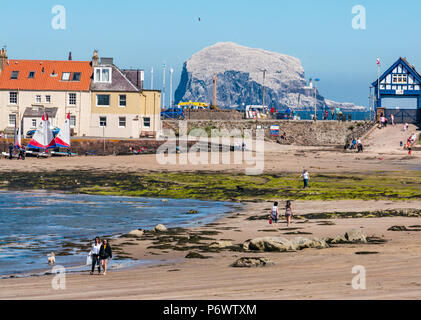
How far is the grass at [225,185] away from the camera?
45.0 metres

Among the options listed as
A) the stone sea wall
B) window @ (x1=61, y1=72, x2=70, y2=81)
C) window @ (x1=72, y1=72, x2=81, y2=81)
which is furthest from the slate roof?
the stone sea wall

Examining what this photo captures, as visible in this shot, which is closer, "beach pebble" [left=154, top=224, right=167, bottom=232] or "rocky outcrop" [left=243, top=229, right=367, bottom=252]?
"rocky outcrop" [left=243, top=229, right=367, bottom=252]

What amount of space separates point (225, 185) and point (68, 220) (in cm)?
1680

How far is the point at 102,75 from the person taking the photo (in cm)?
→ 8444

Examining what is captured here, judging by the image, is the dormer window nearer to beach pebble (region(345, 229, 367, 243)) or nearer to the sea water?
the sea water

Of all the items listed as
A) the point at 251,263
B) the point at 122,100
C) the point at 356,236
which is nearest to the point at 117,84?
the point at 122,100

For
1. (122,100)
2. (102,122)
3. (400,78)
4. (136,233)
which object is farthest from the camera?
(400,78)

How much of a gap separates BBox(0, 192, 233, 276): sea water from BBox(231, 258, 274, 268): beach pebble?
427 cm

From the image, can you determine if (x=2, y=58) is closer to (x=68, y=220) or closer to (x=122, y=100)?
(x=122, y=100)

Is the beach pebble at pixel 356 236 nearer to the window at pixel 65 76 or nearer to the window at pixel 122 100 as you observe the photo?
the window at pixel 122 100

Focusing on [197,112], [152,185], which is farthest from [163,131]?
[152,185]

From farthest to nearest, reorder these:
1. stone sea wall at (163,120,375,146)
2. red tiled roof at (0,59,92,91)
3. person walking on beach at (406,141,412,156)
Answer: stone sea wall at (163,120,375,146)
red tiled roof at (0,59,92,91)
person walking on beach at (406,141,412,156)

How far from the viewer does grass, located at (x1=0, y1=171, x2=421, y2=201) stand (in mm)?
45031
